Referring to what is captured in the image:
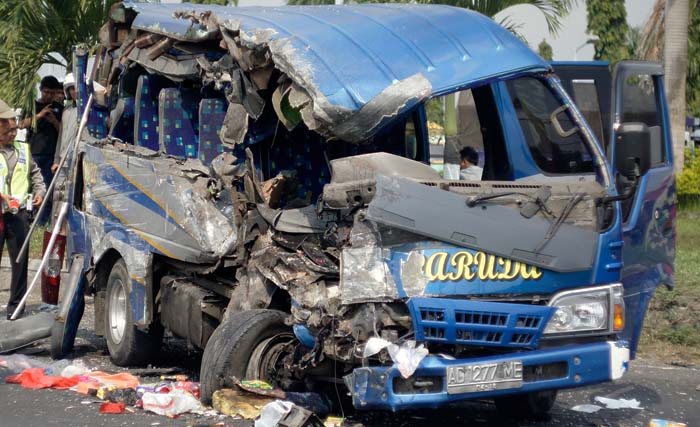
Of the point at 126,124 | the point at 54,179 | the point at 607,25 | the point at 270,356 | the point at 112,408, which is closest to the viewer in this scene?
the point at 270,356

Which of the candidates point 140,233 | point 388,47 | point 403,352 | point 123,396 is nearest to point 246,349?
point 123,396

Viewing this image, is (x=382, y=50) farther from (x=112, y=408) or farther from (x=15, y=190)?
(x=15, y=190)

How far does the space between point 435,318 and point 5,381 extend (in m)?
3.67

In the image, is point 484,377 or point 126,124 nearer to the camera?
point 484,377

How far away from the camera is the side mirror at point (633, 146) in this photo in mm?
6156

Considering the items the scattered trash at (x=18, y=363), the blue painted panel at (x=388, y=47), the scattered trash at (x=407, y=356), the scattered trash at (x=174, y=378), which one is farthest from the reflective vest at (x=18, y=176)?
the scattered trash at (x=407, y=356)

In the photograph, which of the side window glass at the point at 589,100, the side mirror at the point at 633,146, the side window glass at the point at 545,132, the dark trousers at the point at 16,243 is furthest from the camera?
the side window glass at the point at 589,100

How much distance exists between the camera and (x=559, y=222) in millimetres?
5785

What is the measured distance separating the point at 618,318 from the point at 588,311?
0.23 m

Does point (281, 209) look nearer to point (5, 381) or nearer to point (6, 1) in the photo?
point (5, 381)

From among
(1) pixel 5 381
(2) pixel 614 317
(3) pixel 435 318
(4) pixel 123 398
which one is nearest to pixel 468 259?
(3) pixel 435 318

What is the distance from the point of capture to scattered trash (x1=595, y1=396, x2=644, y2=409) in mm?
7348

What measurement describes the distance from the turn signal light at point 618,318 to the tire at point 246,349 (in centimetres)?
188

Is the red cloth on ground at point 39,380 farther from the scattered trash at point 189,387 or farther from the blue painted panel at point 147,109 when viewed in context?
the blue painted panel at point 147,109
